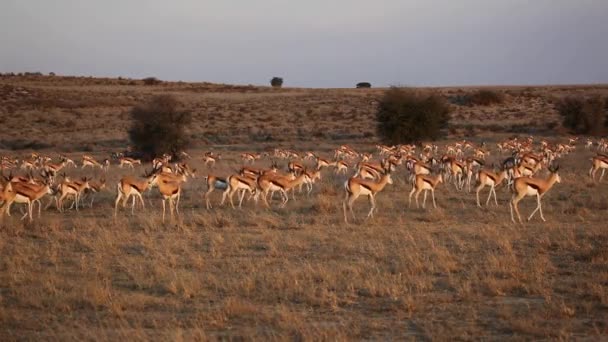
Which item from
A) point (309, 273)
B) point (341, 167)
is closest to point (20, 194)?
point (309, 273)

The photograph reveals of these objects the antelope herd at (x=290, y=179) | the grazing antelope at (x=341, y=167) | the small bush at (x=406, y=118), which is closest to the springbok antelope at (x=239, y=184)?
the antelope herd at (x=290, y=179)

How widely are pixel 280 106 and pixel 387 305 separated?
5272 cm

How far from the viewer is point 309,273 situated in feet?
30.7

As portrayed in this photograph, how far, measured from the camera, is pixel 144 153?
109 feet

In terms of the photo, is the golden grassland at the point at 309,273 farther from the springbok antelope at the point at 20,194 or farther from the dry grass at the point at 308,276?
the springbok antelope at the point at 20,194

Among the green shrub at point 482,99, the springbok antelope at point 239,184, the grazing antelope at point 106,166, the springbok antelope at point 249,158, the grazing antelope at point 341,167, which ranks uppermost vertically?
the green shrub at point 482,99

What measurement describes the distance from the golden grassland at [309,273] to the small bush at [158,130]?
1510 centimetres

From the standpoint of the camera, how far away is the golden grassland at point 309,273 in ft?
23.5

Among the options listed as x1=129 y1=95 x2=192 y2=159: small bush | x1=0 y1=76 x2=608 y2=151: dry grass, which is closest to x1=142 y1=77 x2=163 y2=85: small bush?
x1=0 y1=76 x2=608 y2=151: dry grass

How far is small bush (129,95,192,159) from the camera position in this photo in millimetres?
32438

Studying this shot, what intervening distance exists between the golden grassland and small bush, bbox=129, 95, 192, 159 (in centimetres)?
1510

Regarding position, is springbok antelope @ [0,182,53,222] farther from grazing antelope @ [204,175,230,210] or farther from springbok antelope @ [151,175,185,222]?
grazing antelope @ [204,175,230,210]

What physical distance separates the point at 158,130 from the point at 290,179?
1566cm

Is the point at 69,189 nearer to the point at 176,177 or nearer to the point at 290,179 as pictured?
the point at 176,177
